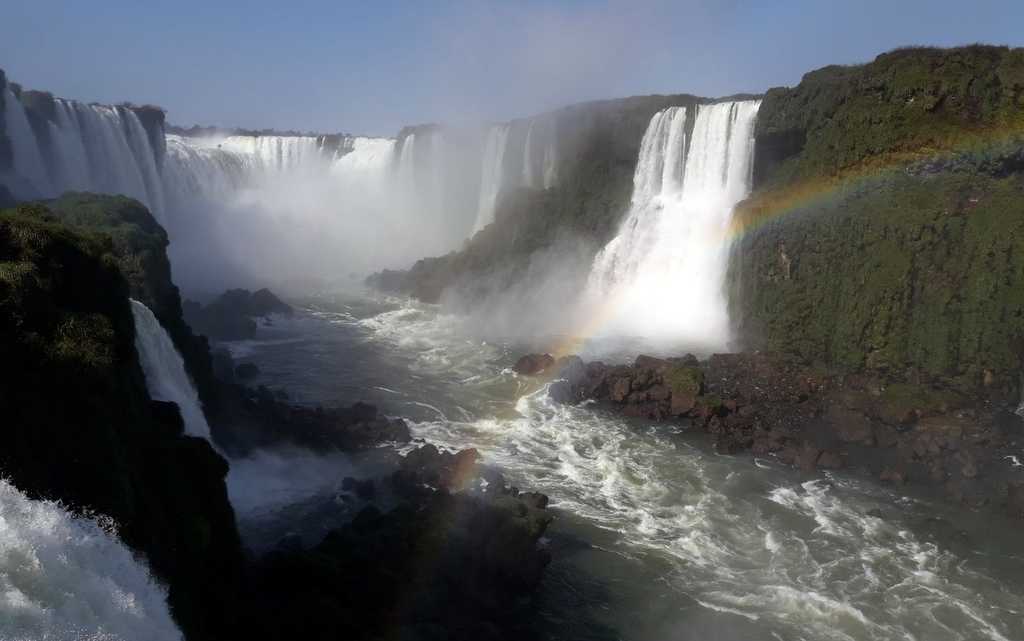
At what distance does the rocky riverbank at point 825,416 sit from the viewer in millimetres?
17125

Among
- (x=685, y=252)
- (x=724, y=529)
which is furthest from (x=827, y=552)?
(x=685, y=252)

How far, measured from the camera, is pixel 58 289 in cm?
1003

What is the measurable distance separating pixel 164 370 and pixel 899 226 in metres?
20.5

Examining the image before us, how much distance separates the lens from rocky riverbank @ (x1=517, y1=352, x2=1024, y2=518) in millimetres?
17125

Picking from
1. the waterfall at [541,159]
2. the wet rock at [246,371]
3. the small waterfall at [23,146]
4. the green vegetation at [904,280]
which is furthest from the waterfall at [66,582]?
the waterfall at [541,159]

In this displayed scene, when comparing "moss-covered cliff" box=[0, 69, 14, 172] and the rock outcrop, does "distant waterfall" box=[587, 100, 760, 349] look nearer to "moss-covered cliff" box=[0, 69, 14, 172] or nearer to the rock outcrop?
the rock outcrop

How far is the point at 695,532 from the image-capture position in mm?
14789

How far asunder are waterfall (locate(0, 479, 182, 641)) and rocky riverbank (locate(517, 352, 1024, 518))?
15.2m

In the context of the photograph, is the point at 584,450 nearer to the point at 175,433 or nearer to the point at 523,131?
the point at 175,433


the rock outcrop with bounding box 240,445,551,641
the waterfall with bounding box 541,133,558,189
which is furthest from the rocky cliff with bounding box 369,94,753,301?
the rock outcrop with bounding box 240,445,551,641

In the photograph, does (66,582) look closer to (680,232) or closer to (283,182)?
(680,232)

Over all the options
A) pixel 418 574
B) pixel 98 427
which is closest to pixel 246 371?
pixel 418 574

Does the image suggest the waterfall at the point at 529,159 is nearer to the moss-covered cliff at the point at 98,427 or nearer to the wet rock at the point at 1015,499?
the wet rock at the point at 1015,499

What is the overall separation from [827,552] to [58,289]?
14.4 metres
